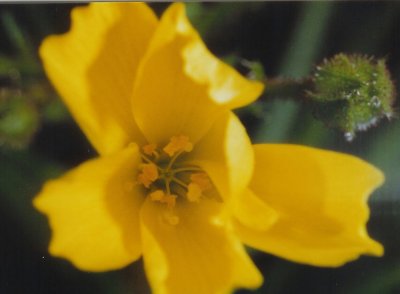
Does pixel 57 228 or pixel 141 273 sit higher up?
pixel 57 228

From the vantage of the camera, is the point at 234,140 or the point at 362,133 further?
the point at 362,133

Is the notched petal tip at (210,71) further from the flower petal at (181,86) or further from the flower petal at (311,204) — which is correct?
the flower petal at (311,204)

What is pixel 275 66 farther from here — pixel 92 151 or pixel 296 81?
pixel 92 151

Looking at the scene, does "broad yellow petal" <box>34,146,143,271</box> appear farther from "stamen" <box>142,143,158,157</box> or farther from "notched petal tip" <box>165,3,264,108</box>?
"notched petal tip" <box>165,3,264,108</box>

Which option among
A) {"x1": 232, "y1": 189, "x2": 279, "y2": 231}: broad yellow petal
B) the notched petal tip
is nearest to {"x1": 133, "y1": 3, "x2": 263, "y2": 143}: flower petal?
the notched petal tip

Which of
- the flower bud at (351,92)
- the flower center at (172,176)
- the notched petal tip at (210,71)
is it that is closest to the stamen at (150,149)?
the flower center at (172,176)

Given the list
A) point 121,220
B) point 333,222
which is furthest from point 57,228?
point 333,222
